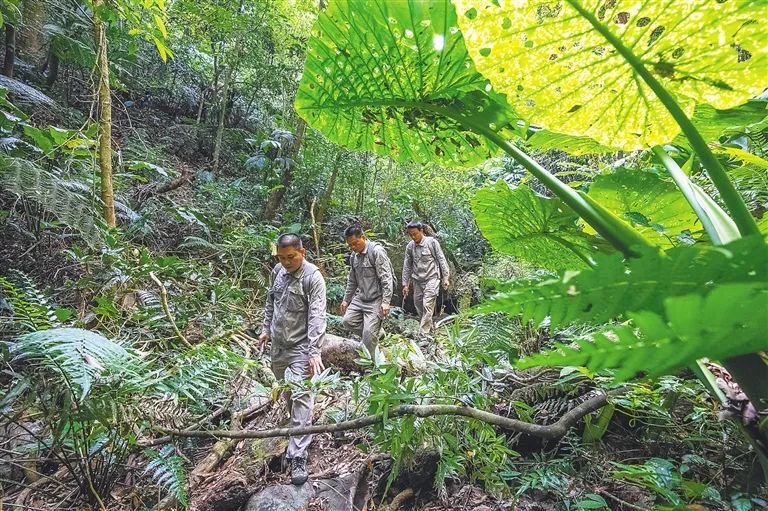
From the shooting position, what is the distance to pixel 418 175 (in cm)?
974

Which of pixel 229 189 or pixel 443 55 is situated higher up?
pixel 443 55

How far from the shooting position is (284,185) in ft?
25.7

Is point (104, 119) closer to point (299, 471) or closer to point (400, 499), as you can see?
point (299, 471)

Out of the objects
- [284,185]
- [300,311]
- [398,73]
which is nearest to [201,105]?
[284,185]

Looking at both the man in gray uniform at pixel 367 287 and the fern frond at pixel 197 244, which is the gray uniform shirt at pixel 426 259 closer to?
the man in gray uniform at pixel 367 287

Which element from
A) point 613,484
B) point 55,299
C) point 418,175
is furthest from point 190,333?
point 418,175

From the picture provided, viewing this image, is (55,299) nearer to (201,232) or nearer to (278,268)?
(278,268)

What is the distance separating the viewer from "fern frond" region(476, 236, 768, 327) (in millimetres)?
406

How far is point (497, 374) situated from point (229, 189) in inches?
261

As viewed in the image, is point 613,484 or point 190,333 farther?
point 190,333

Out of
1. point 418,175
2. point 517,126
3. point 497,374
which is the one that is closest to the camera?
point 517,126

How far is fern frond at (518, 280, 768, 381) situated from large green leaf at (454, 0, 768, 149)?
628 millimetres

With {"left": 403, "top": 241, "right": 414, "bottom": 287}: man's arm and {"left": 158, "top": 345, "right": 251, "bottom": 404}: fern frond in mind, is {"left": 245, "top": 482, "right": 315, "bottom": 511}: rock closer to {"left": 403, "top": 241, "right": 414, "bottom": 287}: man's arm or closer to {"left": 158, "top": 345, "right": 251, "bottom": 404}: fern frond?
{"left": 158, "top": 345, "right": 251, "bottom": 404}: fern frond

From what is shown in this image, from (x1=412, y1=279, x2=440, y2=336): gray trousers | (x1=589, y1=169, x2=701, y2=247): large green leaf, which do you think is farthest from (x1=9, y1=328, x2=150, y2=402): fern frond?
(x1=412, y1=279, x2=440, y2=336): gray trousers
